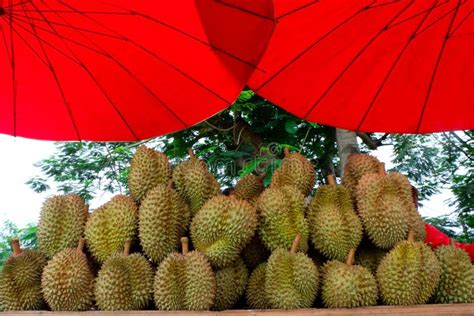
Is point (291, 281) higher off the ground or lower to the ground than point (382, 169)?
lower

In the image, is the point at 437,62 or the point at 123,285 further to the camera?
the point at 437,62

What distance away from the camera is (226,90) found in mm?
1776

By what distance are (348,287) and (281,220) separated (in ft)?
0.82

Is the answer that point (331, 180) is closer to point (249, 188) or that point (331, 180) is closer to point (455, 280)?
point (249, 188)

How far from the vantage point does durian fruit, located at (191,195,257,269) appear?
121cm

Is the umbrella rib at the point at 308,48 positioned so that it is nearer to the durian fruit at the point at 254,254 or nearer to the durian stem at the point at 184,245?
the durian fruit at the point at 254,254

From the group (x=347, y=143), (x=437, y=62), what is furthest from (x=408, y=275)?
(x=347, y=143)

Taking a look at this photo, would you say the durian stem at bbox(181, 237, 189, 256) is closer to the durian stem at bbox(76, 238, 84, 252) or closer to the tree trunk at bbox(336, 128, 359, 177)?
the durian stem at bbox(76, 238, 84, 252)

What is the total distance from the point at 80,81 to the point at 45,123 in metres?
0.26

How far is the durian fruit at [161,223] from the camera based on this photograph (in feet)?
4.09

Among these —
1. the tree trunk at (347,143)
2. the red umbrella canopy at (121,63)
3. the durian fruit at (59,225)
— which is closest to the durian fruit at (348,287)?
the durian fruit at (59,225)

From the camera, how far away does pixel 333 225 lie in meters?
1.26

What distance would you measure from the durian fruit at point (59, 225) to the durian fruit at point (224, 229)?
0.37 meters

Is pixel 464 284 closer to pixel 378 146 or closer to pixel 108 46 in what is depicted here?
pixel 108 46
